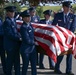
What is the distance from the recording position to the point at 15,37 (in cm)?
659

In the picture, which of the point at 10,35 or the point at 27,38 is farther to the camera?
the point at 10,35

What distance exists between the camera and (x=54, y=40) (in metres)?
6.46

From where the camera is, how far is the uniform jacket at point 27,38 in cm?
640

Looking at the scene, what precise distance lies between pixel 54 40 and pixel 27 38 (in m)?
0.55

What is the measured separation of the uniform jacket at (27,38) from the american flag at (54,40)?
0.20 metres

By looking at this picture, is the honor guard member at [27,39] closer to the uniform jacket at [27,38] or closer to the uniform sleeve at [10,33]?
the uniform jacket at [27,38]

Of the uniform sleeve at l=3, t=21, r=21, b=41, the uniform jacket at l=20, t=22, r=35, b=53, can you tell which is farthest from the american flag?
the uniform sleeve at l=3, t=21, r=21, b=41

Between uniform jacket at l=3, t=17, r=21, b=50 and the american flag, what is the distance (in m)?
0.43

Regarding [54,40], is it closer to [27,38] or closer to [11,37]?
[27,38]

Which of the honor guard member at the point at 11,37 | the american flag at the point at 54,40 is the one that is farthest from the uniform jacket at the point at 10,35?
the american flag at the point at 54,40

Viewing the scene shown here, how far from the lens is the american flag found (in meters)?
6.47

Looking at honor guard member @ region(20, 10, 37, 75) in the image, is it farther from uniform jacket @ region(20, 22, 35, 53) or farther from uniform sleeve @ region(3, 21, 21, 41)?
uniform sleeve @ region(3, 21, 21, 41)

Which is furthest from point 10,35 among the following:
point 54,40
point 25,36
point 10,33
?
point 54,40

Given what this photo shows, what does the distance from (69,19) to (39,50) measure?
1294 millimetres
